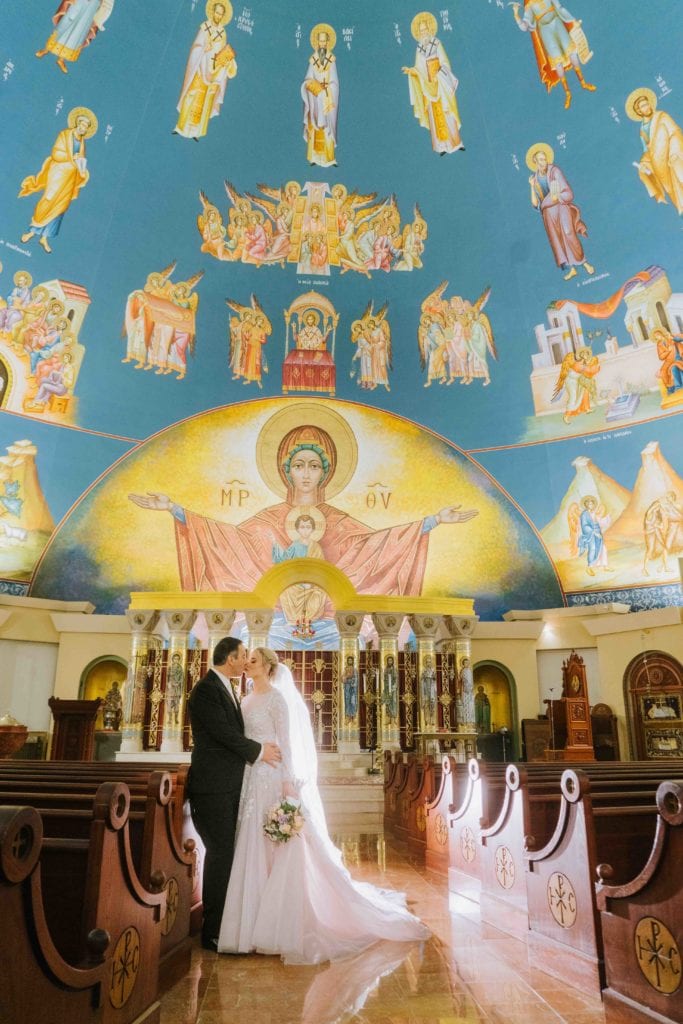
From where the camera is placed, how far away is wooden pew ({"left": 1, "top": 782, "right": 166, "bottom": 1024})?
107 inches

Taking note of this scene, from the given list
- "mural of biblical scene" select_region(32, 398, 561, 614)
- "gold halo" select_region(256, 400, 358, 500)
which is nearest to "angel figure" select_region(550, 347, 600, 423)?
"mural of biblical scene" select_region(32, 398, 561, 614)

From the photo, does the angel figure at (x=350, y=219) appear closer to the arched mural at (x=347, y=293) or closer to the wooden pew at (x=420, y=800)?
the arched mural at (x=347, y=293)

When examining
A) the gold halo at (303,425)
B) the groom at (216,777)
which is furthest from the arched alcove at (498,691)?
the groom at (216,777)

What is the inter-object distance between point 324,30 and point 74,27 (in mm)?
4512

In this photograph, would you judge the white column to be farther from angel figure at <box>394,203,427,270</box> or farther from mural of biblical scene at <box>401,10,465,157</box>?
mural of biblical scene at <box>401,10,465,157</box>

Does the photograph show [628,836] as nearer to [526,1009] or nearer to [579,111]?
[526,1009]

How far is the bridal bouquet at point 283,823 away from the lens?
4309mm

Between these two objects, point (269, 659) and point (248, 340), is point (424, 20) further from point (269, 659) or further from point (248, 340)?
point (269, 659)

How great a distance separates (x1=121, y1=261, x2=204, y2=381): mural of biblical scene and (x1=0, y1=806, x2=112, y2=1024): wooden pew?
1500 centimetres

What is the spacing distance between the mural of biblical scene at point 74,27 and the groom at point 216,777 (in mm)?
12401

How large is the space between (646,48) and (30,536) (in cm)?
1554

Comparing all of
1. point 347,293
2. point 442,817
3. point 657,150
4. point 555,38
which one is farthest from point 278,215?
point 442,817

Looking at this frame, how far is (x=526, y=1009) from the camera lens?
3396 millimetres

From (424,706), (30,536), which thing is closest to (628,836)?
(424,706)
